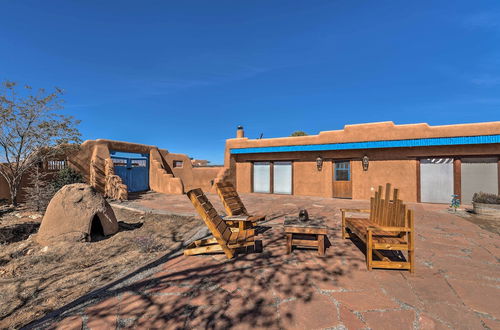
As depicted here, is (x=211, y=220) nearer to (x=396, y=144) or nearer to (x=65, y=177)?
(x=396, y=144)

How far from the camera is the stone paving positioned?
7.09ft

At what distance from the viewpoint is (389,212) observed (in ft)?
12.2

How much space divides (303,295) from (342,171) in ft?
34.9

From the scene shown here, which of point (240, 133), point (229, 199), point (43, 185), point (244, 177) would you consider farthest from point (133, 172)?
point (229, 199)

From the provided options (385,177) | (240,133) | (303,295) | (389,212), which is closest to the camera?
(303,295)

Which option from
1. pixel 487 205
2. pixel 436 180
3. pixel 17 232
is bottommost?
pixel 17 232

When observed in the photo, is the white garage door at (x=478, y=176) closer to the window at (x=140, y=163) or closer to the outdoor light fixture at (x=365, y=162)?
the outdoor light fixture at (x=365, y=162)

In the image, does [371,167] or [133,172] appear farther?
[133,172]

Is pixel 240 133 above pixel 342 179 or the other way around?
above

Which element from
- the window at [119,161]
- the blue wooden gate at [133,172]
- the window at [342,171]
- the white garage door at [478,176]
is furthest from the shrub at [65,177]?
→ the white garage door at [478,176]

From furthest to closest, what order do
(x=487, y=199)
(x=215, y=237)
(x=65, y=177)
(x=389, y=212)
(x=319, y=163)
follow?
(x=319, y=163)
(x=65, y=177)
(x=487, y=199)
(x=389, y=212)
(x=215, y=237)

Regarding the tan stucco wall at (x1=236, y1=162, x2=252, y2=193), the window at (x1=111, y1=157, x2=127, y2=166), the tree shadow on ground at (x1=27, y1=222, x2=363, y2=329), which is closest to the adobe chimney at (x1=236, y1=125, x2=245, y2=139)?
the tan stucco wall at (x1=236, y1=162, x2=252, y2=193)

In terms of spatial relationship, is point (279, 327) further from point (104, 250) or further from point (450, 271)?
point (104, 250)

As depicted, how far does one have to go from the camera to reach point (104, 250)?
470 cm
